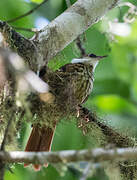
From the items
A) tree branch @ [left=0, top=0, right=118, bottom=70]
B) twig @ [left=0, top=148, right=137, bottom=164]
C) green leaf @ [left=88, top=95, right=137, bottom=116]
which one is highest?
tree branch @ [left=0, top=0, right=118, bottom=70]

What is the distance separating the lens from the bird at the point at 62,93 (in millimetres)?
2916

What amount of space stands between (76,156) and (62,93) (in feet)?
3.17

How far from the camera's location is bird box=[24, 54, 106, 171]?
2.92m

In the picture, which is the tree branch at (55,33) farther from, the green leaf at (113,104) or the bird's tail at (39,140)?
the green leaf at (113,104)

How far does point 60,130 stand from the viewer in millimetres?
4746

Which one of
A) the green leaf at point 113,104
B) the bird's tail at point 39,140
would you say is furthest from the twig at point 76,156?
the green leaf at point 113,104

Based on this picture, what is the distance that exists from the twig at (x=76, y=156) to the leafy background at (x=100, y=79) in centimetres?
190

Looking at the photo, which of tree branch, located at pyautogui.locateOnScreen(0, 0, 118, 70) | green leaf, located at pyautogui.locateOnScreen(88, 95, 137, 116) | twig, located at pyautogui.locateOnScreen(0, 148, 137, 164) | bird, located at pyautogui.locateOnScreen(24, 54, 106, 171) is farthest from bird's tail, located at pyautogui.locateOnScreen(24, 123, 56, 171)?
green leaf, located at pyautogui.locateOnScreen(88, 95, 137, 116)

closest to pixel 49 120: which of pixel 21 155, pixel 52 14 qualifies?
pixel 21 155

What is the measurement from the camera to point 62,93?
9.61 feet

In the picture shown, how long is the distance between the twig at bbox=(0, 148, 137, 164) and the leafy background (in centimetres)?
190

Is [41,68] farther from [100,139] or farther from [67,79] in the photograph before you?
[100,139]

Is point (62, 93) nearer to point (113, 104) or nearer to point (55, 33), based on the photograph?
point (55, 33)

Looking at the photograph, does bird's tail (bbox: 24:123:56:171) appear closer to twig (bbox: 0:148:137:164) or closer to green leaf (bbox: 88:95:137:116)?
twig (bbox: 0:148:137:164)
